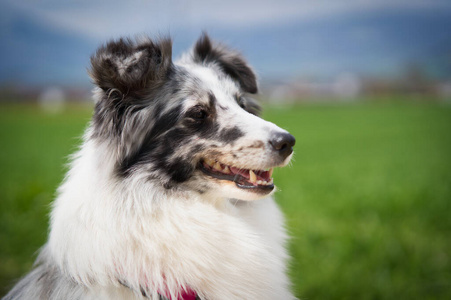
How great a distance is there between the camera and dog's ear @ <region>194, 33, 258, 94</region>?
337cm

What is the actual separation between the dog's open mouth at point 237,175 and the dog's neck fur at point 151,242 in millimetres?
206

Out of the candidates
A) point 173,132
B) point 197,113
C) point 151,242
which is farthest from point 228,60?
point 151,242

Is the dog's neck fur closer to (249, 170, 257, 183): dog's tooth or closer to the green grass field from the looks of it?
(249, 170, 257, 183): dog's tooth

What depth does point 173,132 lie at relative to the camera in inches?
101

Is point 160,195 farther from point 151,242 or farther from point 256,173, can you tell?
point 256,173

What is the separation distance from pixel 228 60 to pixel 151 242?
6.43ft

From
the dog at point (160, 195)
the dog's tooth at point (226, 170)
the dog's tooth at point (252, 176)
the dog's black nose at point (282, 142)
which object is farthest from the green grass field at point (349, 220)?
the dog's black nose at point (282, 142)

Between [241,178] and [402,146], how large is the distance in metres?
14.3

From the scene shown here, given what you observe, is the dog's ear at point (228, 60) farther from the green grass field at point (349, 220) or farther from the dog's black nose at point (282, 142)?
the green grass field at point (349, 220)

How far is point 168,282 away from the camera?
2.24m

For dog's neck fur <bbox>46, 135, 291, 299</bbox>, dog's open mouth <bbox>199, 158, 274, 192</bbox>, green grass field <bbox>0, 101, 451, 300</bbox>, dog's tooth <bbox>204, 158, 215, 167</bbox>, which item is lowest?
green grass field <bbox>0, 101, 451, 300</bbox>

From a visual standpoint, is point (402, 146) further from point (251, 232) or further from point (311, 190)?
point (251, 232)

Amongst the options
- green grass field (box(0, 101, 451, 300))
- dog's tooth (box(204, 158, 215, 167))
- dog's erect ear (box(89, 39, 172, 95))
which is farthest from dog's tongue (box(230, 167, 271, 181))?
green grass field (box(0, 101, 451, 300))

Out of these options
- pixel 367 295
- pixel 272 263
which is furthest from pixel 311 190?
pixel 272 263
